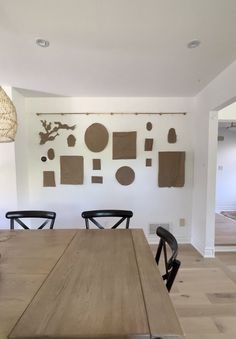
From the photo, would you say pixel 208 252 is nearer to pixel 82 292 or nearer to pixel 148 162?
pixel 148 162

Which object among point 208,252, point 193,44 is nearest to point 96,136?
point 193,44

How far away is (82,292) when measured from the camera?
0.99 meters

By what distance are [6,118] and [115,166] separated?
7.03ft

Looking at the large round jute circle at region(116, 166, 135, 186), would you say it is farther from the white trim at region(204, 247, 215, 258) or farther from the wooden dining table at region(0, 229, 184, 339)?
the wooden dining table at region(0, 229, 184, 339)

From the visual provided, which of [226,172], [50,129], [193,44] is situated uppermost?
[193,44]

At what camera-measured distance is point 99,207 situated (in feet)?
11.3

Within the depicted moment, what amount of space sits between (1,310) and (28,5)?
1688mm

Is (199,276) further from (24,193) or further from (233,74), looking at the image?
(24,193)

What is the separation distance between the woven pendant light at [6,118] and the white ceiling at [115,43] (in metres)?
0.60

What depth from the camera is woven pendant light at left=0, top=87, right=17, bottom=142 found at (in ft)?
4.50

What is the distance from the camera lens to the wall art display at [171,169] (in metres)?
3.40

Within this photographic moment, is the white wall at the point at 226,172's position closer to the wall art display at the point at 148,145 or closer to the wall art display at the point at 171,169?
the wall art display at the point at 171,169

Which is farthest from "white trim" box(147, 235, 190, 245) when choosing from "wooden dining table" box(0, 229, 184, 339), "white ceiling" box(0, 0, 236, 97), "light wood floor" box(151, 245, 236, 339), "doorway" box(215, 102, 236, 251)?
"doorway" box(215, 102, 236, 251)

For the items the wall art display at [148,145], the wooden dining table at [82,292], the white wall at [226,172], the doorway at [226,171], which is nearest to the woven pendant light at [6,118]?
the wooden dining table at [82,292]
